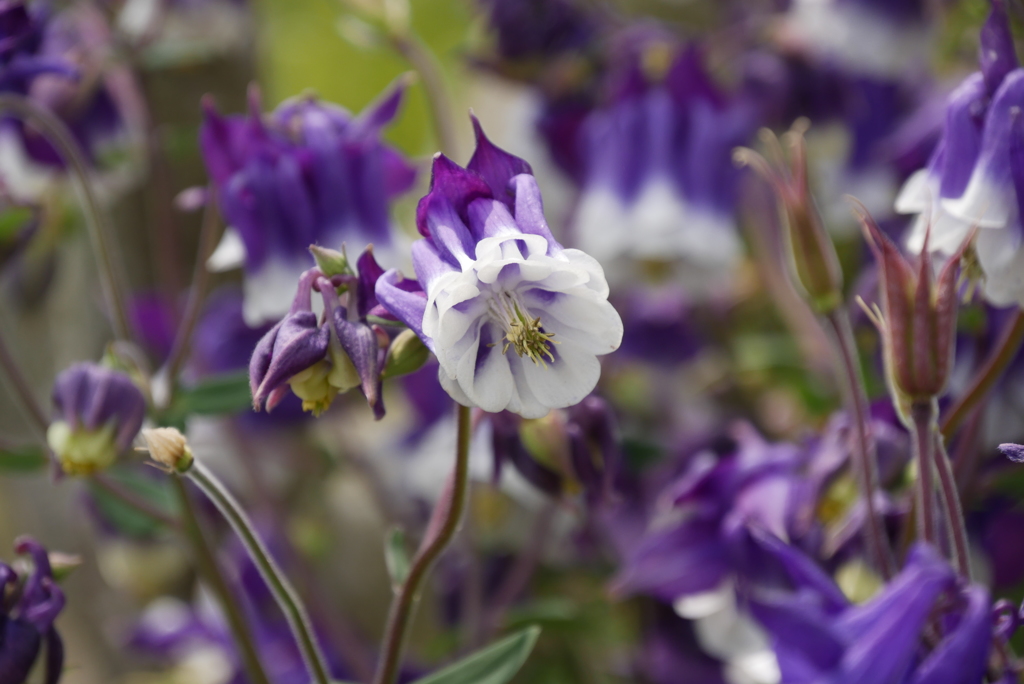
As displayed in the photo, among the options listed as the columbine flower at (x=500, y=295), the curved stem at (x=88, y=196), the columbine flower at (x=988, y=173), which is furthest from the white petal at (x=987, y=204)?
the curved stem at (x=88, y=196)

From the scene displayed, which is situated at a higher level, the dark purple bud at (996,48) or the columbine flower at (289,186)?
the dark purple bud at (996,48)

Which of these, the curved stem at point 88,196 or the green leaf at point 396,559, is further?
the curved stem at point 88,196

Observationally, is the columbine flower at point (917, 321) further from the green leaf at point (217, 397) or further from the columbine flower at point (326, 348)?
the green leaf at point (217, 397)

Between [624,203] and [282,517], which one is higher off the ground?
[624,203]

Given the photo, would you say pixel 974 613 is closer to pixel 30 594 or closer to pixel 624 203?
pixel 30 594

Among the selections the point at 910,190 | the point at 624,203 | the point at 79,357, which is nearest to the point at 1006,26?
the point at 910,190

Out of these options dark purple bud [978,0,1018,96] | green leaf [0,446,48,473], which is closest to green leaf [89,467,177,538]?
green leaf [0,446,48,473]
